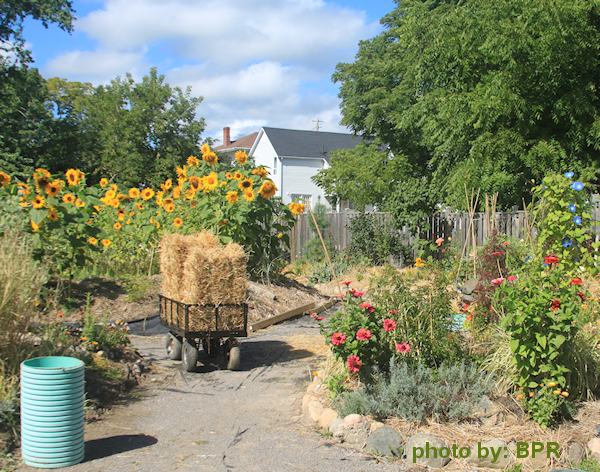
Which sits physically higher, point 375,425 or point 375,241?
point 375,241

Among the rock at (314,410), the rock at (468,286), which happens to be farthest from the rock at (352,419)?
the rock at (468,286)

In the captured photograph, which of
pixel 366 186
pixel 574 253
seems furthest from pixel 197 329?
pixel 366 186

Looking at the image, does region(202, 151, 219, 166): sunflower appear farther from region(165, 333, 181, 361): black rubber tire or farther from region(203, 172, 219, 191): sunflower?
region(165, 333, 181, 361): black rubber tire

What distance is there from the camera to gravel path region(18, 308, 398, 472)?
10.9 ft

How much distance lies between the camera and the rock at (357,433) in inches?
143

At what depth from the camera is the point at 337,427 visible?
3.75 meters

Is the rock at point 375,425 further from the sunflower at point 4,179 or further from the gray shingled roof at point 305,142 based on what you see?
the gray shingled roof at point 305,142

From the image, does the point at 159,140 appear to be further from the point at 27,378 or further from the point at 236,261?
A: the point at 27,378

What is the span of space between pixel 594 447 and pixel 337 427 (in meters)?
1.72

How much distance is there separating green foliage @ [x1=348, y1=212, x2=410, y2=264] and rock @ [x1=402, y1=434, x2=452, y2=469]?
9.60m

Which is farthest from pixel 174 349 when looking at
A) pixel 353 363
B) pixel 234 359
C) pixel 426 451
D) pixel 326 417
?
pixel 426 451

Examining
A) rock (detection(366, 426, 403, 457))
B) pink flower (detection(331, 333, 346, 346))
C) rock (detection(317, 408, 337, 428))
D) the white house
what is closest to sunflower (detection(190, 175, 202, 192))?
pink flower (detection(331, 333, 346, 346))

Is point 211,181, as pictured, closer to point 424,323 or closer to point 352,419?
point 424,323

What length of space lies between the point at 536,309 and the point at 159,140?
29937 millimetres
